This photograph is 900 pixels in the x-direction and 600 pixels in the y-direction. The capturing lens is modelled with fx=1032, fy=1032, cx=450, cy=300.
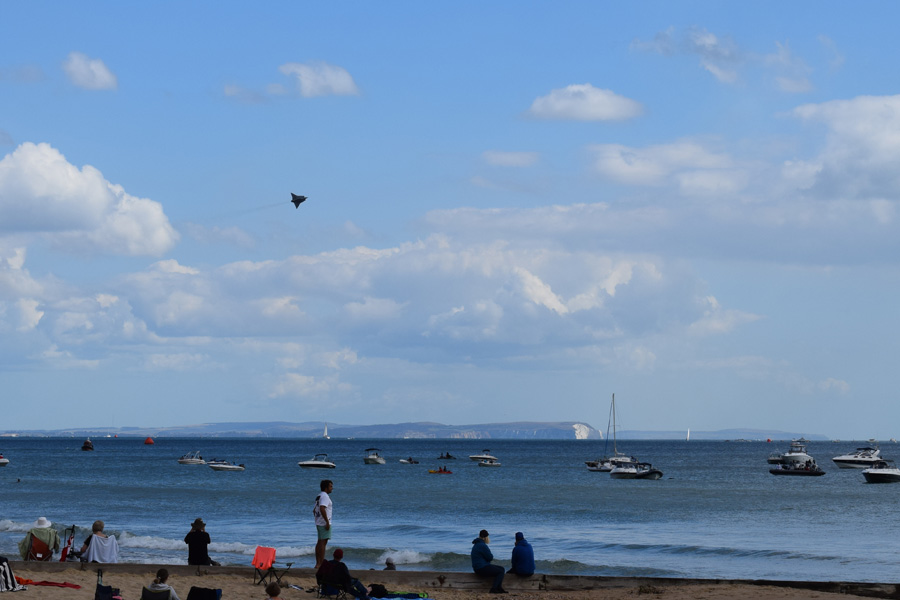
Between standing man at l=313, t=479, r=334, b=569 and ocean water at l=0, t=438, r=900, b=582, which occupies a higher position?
standing man at l=313, t=479, r=334, b=569

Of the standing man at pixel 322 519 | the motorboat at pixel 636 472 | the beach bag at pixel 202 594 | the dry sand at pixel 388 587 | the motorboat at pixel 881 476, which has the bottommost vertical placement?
the motorboat at pixel 636 472

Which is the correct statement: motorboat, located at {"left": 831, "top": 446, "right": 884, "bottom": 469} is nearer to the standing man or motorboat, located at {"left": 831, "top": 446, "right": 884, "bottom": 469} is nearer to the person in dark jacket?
the person in dark jacket

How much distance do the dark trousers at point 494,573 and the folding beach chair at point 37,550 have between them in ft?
29.7

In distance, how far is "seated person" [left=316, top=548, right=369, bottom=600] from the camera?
56.9 feet

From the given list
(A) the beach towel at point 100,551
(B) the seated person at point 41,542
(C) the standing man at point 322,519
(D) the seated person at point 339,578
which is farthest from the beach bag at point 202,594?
(B) the seated person at point 41,542

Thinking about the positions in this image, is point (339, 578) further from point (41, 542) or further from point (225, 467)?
point (225, 467)

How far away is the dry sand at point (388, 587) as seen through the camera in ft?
60.1

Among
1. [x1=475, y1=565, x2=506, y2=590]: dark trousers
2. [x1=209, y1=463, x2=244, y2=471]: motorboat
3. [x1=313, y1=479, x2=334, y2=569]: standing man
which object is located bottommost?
[x1=209, y1=463, x2=244, y2=471]: motorboat

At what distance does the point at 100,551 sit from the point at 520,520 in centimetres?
2571

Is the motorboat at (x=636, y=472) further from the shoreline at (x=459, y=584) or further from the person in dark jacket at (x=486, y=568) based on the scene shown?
the person in dark jacket at (x=486, y=568)

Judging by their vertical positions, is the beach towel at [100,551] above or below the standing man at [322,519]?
below

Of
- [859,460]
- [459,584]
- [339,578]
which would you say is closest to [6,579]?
[339,578]

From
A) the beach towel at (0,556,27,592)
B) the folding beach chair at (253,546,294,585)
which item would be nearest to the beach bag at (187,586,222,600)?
the beach towel at (0,556,27,592)

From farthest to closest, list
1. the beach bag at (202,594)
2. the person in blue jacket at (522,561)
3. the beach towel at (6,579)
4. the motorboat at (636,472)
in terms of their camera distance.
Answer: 1. the motorboat at (636,472)
2. the person in blue jacket at (522,561)
3. the beach towel at (6,579)
4. the beach bag at (202,594)
